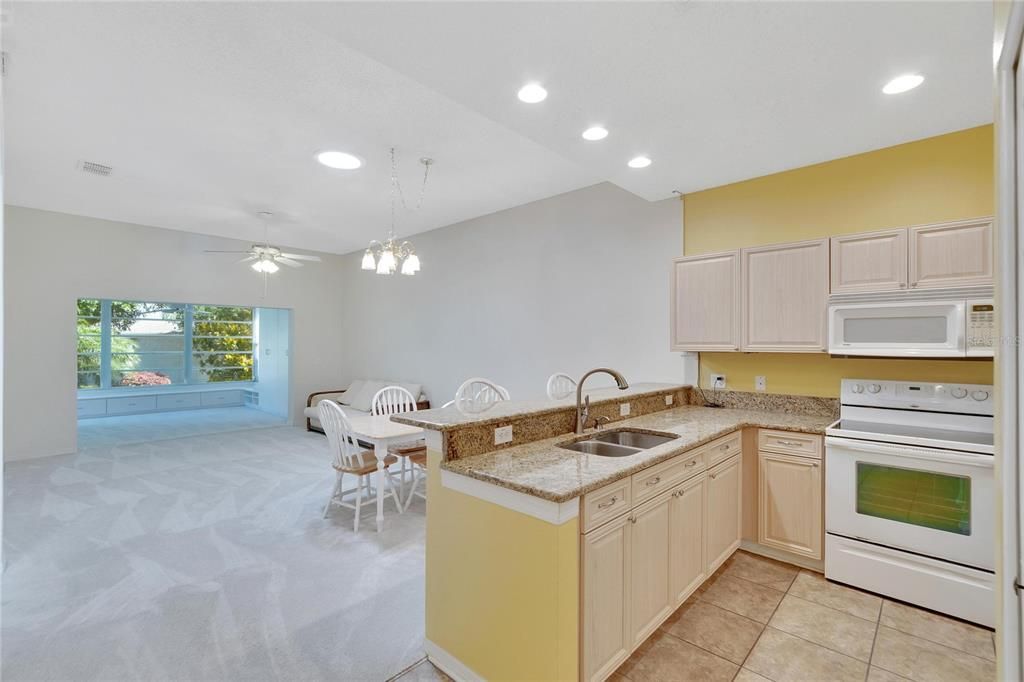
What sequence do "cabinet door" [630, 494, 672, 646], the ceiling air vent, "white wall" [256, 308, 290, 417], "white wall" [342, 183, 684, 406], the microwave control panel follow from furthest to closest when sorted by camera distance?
"white wall" [256, 308, 290, 417]
"white wall" [342, 183, 684, 406]
the ceiling air vent
the microwave control panel
"cabinet door" [630, 494, 672, 646]

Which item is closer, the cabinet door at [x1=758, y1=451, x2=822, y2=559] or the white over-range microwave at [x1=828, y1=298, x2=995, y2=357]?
the white over-range microwave at [x1=828, y1=298, x2=995, y2=357]

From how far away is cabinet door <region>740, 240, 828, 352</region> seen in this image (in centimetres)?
311

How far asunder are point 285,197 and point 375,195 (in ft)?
3.09

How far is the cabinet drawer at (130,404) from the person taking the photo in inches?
360

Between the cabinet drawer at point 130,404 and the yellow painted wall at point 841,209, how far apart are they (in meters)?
10.4

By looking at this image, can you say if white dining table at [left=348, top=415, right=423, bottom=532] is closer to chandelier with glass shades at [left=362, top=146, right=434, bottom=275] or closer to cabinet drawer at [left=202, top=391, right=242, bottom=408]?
chandelier with glass shades at [left=362, top=146, right=434, bottom=275]

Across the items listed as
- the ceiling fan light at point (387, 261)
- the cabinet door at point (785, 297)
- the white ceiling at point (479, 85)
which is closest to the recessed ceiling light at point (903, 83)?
the white ceiling at point (479, 85)

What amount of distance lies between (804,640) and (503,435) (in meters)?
1.73

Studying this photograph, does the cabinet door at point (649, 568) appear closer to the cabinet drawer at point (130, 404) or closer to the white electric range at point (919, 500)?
the white electric range at point (919, 500)

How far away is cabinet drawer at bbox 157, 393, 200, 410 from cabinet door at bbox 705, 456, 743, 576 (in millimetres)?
10656

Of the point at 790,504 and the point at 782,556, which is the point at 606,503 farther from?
the point at 782,556

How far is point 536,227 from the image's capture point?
5195 millimetres

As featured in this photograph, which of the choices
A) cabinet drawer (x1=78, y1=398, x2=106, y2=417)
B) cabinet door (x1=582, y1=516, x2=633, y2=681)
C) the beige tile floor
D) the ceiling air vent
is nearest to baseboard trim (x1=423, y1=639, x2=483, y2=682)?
cabinet door (x1=582, y1=516, x2=633, y2=681)

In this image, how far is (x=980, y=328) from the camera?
2.51 m
